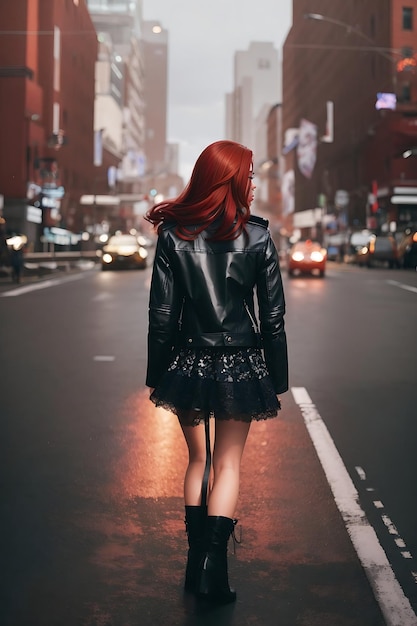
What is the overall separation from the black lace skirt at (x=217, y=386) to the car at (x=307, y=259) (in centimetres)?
3387

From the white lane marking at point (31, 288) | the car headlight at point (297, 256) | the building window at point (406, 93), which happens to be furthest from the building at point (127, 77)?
the white lane marking at point (31, 288)

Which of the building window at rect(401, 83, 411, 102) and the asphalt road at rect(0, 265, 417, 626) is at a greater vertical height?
the building window at rect(401, 83, 411, 102)

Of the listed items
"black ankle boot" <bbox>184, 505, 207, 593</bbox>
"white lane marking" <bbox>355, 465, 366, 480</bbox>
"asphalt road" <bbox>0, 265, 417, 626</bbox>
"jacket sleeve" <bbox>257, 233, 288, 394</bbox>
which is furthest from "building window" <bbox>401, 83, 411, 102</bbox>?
"black ankle boot" <bbox>184, 505, 207, 593</bbox>

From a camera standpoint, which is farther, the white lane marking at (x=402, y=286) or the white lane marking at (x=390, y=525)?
the white lane marking at (x=402, y=286)

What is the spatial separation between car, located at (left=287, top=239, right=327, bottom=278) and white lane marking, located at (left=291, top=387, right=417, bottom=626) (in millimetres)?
30054

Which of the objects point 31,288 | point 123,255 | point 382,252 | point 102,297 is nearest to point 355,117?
point 382,252

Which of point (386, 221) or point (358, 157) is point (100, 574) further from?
point (358, 157)

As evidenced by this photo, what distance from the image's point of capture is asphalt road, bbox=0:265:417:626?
4.00 metres

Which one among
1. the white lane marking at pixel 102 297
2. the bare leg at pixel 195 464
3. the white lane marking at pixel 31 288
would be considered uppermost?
the white lane marking at pixel 31 288

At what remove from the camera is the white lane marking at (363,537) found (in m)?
3.92

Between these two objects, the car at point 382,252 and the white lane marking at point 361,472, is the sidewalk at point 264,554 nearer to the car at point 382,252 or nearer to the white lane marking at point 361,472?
the white lane marking at point 361,472

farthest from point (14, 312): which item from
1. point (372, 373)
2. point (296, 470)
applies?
point (296, 470)

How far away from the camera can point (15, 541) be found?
16.0ft

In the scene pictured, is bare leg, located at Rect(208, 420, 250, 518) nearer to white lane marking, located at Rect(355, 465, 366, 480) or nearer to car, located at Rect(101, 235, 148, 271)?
white lane marking, located at Rect(355, 465, 366, 480)
